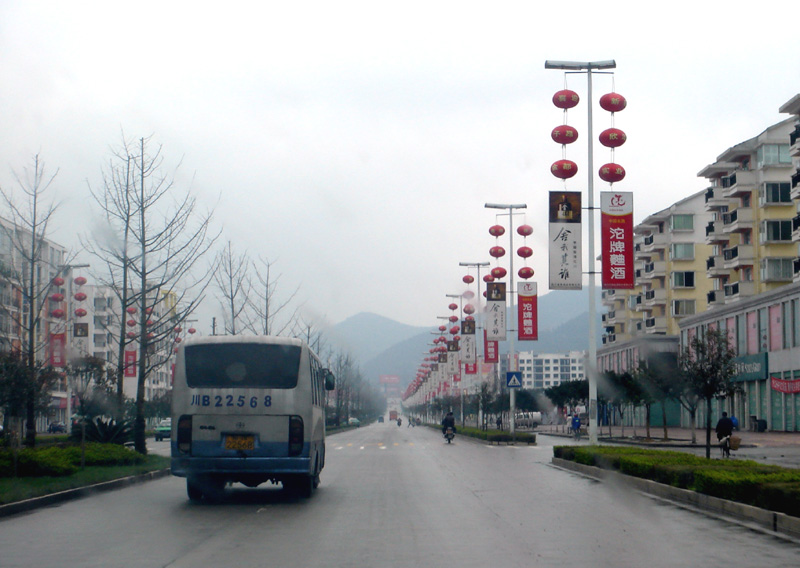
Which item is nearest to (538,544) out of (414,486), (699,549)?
(699,549)

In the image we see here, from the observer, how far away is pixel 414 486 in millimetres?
20078

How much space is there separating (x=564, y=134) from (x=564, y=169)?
1.01 metres

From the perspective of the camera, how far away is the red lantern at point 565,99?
26.5m

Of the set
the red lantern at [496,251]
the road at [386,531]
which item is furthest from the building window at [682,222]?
the road at [386,531]

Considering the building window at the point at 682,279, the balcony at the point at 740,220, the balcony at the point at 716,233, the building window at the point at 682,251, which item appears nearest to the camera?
the balcony at the point at 740,220

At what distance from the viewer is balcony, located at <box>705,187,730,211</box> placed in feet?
227

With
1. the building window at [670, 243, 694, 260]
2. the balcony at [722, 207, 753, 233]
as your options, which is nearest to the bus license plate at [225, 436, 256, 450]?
the balcony at [722, 207, 753, 233]

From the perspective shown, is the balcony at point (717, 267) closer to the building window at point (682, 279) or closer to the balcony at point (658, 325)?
the building window at point (682, 279)

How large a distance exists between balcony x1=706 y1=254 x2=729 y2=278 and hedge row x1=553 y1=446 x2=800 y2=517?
159 ft

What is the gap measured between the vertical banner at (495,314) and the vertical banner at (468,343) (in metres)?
10.4

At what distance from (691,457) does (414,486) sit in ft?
19.6

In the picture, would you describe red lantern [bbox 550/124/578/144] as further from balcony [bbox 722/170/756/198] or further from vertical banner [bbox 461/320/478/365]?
balcony [bbox 722/170/756/198]

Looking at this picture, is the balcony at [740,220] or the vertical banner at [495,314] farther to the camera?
the balcony at [740,220]

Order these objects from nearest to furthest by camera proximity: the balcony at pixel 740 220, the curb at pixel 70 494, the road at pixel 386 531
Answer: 1. the road at pixel 386 531
2. the curb at pixel 70 494
3. the balcony at pixel 740 220
